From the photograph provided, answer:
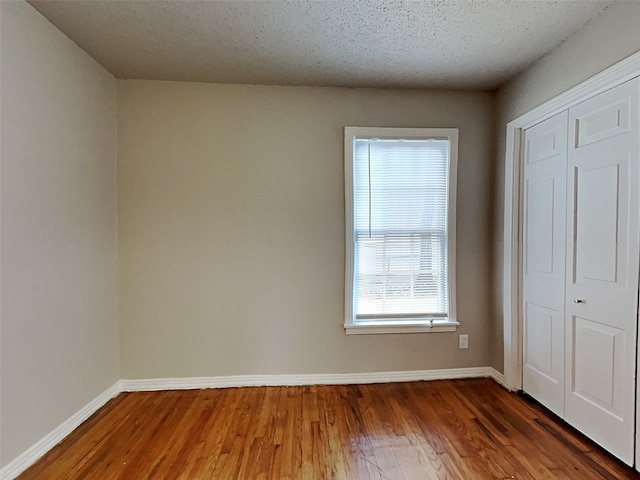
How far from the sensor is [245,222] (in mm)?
2568

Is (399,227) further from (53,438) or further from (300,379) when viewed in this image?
(53,438)

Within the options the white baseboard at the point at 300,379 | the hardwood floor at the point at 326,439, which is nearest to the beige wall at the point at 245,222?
the white baseboard at the point at 300,379

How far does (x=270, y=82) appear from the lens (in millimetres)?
2508

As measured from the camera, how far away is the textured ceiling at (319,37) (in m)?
1.70

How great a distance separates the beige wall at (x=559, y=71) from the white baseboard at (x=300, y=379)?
0.31 metres

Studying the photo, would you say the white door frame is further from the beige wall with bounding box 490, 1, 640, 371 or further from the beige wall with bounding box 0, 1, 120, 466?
the beige wall with bounding box 0, 1, 120, 466

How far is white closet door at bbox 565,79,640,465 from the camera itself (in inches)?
64.7

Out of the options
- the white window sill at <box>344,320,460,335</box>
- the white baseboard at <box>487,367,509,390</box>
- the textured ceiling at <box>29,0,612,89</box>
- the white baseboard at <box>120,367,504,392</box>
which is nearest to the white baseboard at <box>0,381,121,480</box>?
the white baseboard at <box>120,367,504,392</box>

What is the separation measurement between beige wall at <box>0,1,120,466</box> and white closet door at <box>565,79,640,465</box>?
3.30 metres

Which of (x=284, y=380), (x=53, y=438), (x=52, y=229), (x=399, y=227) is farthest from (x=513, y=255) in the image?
(x=53, y=438)

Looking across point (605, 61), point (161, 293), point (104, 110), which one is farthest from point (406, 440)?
point (104, 110)

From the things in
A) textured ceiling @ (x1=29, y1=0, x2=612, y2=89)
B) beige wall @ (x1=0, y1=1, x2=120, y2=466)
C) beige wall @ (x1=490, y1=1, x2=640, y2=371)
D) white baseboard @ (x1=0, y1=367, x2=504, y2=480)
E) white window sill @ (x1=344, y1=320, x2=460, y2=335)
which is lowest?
white baseboard @ (x1=0, y1=367, x2=504, y2=480)

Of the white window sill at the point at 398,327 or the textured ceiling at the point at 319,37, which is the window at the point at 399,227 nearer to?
the white window sill at the point at 398,327

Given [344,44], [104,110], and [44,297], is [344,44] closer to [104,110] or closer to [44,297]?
[104,110]
